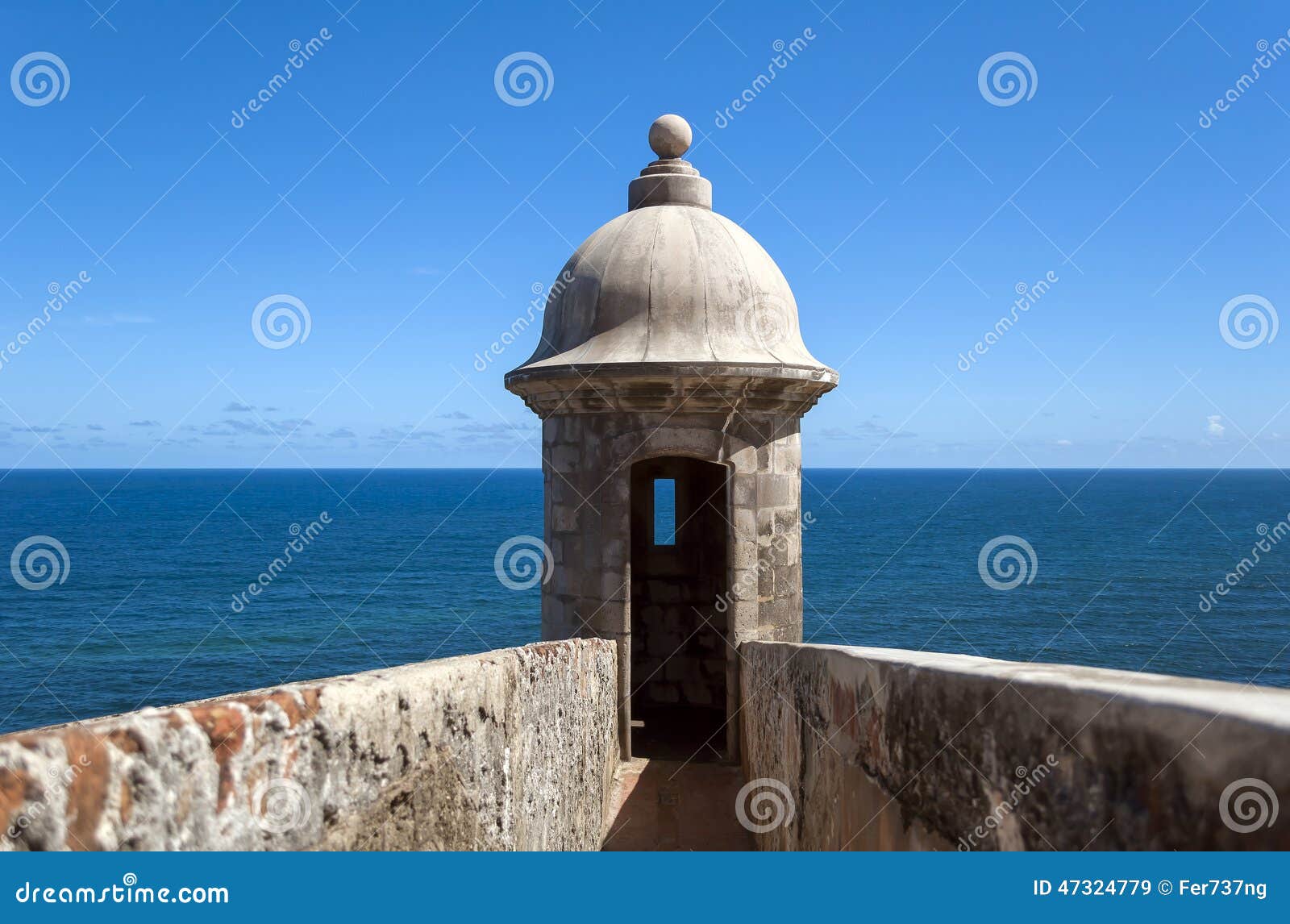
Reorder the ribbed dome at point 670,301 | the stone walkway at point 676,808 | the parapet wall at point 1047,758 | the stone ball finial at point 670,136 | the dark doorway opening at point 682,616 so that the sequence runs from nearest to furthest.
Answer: the parapet wall at point 1047,758
the stone walkway at point 676,808
the ribbed dome at point 670,301
the stone ball finial at point 670,136
the dark doorway opening at point 682,616

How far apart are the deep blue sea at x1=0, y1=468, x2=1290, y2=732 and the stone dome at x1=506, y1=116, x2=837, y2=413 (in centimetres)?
406

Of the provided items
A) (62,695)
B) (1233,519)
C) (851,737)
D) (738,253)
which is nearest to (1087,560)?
(1233,519)

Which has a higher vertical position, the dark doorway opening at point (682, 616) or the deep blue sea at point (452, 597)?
the deep blue sea at point (452, 597)

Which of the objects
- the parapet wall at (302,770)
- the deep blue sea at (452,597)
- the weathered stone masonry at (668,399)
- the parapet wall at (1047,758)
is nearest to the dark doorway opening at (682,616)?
the deep blue sea at (452,597)

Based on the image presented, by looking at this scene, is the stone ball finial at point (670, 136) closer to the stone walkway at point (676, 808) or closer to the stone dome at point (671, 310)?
the stone dome at point (671, 310)

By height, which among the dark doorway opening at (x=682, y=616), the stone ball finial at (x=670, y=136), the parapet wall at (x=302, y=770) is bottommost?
the parapet wall at (x=302, y=770)

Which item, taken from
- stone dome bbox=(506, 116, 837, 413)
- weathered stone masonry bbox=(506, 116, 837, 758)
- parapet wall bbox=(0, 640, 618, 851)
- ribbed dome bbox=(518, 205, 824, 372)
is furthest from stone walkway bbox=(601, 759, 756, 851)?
ribbed dome bbox=(518, 205, 824, 372)

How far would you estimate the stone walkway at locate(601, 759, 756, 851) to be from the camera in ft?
18.8

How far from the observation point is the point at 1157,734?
1.43 meters

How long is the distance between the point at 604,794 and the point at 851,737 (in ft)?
11.4

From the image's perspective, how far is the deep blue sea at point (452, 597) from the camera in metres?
35.1

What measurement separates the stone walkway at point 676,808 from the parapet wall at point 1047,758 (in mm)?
3066

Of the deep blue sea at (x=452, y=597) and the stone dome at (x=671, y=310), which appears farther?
the deep blue sea at (x=452, y=597)

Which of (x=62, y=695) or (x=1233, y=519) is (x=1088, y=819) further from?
(x=1233, y=519)
